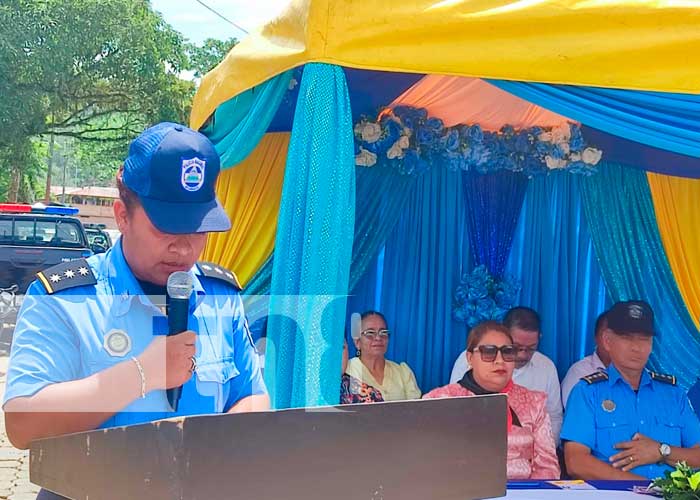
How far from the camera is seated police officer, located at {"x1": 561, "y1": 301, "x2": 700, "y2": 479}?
3732 mm

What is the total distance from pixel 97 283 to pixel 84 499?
0.52 meters

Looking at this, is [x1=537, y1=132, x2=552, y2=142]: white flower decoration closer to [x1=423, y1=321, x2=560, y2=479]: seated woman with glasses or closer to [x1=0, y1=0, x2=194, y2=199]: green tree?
[x1=423, y1=321, x2=560, y2=479]: seated woman with glasses

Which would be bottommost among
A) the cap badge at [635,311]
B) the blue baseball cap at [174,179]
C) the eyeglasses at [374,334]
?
the eyeglasses at [374,334]

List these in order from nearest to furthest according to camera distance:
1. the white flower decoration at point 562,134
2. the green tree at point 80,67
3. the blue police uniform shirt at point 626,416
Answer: the blue police uniform shirt at point 626,416 → the white flower decoration at point 562,134 → the green tree at point 80,67

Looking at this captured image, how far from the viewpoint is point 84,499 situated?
1.07 m

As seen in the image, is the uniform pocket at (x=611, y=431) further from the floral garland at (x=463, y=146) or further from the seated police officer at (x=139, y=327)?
the seated police officer at (x=139, y=327)

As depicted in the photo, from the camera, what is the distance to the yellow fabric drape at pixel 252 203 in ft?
13.8

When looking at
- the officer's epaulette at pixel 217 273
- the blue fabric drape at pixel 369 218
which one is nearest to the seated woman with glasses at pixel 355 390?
the blue fabric drape at pixel 369 218

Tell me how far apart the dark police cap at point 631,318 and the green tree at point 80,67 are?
9.07 m

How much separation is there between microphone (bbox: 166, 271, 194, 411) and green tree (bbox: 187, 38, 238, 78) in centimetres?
1255

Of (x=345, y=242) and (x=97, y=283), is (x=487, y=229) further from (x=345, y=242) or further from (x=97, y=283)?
(x=97, y=283)

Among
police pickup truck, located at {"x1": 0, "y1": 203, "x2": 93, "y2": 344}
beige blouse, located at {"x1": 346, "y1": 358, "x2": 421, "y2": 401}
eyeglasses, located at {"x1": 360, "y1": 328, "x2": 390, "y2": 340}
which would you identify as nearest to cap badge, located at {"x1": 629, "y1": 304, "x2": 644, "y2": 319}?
beige blouse, located at {"x1": 346, "y1": 358, "x2": 421, "y2": 401}

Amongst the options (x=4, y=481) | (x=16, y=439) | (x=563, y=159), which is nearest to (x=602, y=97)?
(x=563, y=159)

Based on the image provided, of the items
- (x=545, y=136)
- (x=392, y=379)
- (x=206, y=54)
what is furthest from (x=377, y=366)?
(x=206, y=54)
